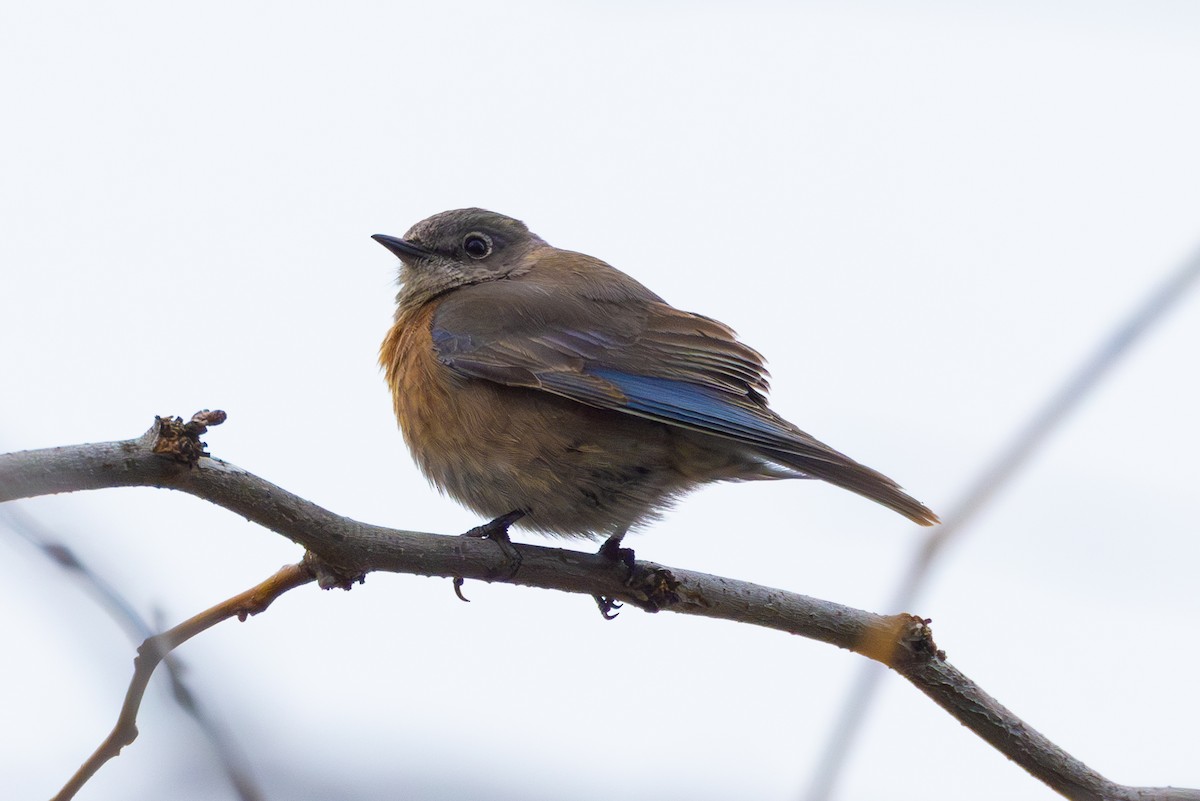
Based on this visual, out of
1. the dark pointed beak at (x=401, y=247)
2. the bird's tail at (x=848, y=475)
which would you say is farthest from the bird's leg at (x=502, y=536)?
the dark pointed beak at (x=401, y=247)

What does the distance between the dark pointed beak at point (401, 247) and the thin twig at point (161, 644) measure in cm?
376

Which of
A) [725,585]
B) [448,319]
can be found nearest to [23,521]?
[725,585]

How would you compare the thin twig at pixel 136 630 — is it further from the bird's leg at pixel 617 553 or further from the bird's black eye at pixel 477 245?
the bird's black eye at pixel 477 245

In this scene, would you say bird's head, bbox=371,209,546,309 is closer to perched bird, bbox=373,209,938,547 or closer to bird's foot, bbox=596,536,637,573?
perched bird, bbox=373,209,938,547

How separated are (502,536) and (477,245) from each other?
9.91ft

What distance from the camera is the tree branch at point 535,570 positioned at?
3498 mm

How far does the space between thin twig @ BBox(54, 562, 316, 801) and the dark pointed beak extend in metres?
3.76

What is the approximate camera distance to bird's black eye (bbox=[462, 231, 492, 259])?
793 cm

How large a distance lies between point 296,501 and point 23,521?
1672mm

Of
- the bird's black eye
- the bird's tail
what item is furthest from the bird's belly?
the bird's black eye

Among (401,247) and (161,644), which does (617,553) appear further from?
(401,247)

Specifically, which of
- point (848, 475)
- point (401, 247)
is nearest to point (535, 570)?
point (848, 475)

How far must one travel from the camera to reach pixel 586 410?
5887 millimetres

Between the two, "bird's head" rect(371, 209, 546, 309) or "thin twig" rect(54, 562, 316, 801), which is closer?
"thin twig" rect(54, 562, 316, 801)
